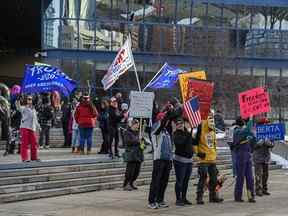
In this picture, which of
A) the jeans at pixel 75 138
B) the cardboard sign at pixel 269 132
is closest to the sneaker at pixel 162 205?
the cardboard sign at pixel 269 132

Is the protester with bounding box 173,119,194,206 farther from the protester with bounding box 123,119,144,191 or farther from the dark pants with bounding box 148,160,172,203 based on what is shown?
the protester with bounding box 123,119,144,191

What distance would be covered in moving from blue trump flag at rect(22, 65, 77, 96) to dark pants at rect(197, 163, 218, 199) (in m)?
8.63

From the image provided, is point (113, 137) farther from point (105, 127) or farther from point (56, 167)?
point (56, 167)

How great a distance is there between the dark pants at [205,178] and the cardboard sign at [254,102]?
5.32 ft

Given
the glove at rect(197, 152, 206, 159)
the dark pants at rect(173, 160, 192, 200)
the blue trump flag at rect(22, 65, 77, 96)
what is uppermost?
the blue trump flag at rect(22, 65, 77, 96)

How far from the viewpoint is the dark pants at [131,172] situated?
51.8ft

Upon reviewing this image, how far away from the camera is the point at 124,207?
13289 mm

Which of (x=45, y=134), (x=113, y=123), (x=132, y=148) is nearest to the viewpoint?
(x=132, y=148)

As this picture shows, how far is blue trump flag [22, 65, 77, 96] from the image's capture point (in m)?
21.2

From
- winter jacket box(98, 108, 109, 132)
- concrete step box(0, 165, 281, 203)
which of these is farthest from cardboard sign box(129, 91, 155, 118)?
winter jacket box(98, 108, 109, 132)

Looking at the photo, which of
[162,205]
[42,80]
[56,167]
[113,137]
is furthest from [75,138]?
[162,205]

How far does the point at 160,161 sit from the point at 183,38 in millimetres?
27598

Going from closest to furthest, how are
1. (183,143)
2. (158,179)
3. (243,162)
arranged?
(158,179) → (183,143) → (243,162)

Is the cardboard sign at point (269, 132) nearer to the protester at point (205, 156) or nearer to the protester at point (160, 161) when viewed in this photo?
the protester at point (205, 156)
